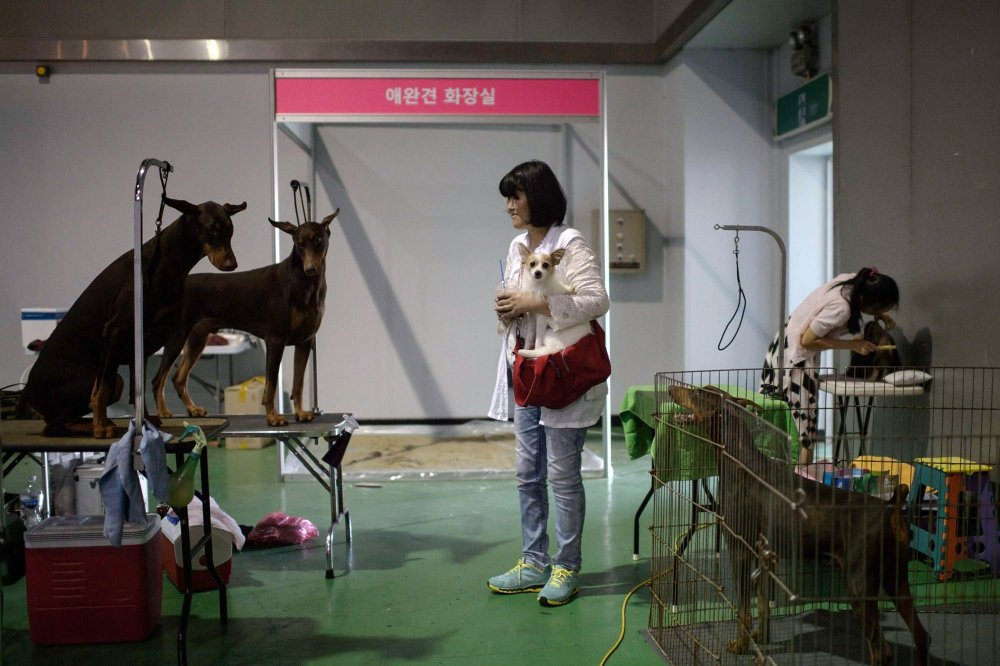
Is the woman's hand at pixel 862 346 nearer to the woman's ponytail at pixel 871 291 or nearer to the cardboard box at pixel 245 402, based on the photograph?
the woman's ponytail at pixel 871 291

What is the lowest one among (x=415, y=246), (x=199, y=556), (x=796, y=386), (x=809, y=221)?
(x=199, y=556)

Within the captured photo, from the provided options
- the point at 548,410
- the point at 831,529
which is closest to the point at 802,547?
the point at 831,529

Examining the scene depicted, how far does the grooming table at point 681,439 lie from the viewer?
118 inches

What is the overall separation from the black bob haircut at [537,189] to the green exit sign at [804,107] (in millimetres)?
3167

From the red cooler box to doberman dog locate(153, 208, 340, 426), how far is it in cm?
97

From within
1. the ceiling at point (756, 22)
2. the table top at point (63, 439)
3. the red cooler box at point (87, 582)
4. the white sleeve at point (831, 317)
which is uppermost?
the ceiling at point (756, 22)

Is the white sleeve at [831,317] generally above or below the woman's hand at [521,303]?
below

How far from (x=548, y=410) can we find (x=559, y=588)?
68 centimetres

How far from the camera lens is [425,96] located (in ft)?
17.3

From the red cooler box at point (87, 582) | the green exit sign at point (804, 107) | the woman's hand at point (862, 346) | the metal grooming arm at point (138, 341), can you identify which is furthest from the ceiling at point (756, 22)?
the red cooler box at point (87, 582)

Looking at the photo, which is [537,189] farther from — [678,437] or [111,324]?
[111,324]

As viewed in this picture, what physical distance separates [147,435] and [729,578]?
7.10 feet

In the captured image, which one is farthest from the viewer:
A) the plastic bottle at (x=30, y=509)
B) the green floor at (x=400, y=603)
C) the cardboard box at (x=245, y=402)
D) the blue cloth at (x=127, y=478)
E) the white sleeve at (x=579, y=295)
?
the cardboard box at (x=245, y=402)

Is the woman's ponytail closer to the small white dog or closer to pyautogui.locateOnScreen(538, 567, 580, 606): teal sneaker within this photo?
the small white dog
